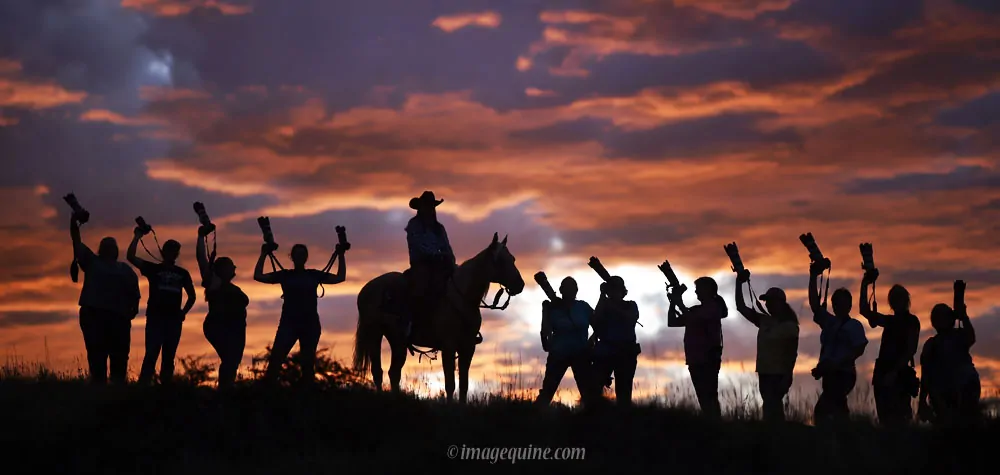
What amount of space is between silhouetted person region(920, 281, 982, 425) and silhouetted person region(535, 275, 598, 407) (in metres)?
4.46

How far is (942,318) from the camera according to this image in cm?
1705

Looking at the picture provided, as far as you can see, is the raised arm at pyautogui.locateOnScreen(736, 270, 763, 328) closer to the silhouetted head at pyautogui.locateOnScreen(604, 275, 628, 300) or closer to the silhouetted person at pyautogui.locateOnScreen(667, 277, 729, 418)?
the silhouetted person at pyautogui.locateOnScreen(667, 277, 729, 418)

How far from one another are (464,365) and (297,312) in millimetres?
3932

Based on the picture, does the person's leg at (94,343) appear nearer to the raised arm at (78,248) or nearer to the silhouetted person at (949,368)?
the raised arm at (78,248)

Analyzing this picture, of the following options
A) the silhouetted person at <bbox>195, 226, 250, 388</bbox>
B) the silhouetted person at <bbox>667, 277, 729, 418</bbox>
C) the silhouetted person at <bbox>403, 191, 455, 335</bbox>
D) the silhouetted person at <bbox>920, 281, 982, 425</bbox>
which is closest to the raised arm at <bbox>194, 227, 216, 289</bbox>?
the silhouetted person at <bbox>195, 226, 250, 388</bbox>

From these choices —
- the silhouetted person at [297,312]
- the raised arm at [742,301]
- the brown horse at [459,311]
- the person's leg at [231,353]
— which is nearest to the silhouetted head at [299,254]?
the silhouetted person at [297,312]

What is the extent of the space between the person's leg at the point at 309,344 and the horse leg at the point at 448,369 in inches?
101

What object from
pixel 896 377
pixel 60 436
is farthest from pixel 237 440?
pixel 896 377

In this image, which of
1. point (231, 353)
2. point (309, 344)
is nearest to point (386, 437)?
point (309, 344)

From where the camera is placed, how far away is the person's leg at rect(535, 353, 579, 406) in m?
19.3

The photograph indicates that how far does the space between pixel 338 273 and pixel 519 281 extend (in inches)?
138

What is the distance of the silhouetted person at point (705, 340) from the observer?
1819 cm

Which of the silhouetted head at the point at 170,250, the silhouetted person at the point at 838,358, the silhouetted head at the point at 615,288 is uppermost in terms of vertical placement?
the silhouetted head at the point at 170,250

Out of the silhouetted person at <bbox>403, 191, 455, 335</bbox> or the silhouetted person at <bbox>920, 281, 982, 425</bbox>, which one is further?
the silhouetted person at <bbox>403, 191, 455, 335</bbox>
